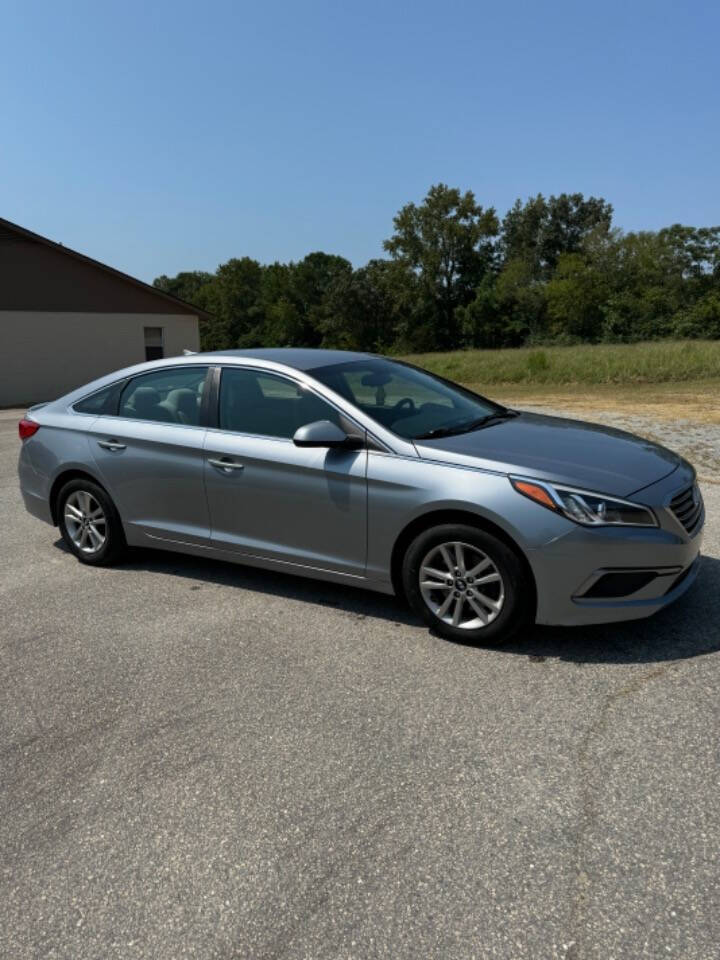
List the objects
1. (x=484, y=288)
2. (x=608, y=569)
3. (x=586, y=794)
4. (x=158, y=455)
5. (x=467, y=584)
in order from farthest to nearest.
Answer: (x=484, y=288) → (x=158, y=455) → (x=467, y=584) → (x=608, y=569) → (x=586, y=794)

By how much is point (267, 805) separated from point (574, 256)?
81.2 m

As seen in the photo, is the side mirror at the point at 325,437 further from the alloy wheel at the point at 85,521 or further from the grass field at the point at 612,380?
the grass field at the point at 612,380

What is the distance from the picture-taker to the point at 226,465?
4.70 meters

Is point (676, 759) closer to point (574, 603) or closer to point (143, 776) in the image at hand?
point (574, 603)

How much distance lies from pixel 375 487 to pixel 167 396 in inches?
73.3

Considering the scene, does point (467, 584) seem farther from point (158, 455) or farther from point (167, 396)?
point (167, 396)

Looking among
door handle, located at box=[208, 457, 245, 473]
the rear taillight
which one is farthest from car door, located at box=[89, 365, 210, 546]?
the rear taillight

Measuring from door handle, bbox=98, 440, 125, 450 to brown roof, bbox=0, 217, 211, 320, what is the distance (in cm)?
2204

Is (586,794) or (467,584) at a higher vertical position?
(467,584)

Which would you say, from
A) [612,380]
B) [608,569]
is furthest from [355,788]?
[612,380]

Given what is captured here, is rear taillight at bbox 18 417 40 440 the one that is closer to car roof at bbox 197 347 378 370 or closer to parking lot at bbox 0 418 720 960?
car roof at bbox 197 347 378 370

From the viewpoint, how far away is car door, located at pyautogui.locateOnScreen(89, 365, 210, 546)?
16.1 ft

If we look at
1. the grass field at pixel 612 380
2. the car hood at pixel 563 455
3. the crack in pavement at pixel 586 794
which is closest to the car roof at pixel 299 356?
the car hood at pixel 563 455

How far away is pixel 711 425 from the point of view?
12.8 m
